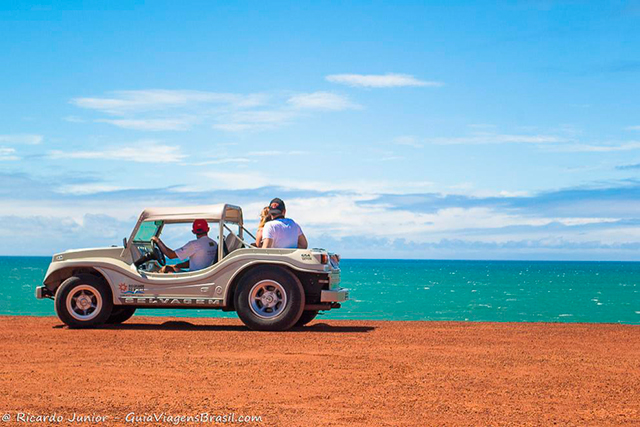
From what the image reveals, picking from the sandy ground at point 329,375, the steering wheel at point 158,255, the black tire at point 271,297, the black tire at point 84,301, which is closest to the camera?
the sandy ground at point 329,375

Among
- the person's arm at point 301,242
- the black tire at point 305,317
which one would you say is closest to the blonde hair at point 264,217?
the person's arm at point 301,242


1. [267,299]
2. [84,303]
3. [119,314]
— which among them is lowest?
[119,314]

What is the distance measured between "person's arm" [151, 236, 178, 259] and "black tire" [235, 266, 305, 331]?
4.63 ft

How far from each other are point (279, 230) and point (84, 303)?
3452 mm

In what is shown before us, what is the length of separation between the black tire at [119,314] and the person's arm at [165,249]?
48.9 inches

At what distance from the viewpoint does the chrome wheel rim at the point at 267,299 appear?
534 inches

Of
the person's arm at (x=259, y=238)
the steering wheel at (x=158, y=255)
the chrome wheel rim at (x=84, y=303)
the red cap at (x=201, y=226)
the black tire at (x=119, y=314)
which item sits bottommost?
the black tire at (x=119, y=314)

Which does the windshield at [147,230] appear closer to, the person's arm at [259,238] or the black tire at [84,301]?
the black tire at [84,301]

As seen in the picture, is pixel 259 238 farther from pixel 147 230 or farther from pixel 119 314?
pixel 119 314

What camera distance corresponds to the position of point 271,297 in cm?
1363

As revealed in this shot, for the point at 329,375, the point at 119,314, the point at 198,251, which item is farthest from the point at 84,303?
the point at 329,375

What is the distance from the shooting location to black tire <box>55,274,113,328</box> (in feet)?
46.3

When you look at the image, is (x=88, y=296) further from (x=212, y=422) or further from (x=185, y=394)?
(x=212, y=422)

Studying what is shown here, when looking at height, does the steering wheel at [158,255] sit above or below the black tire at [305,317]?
above
